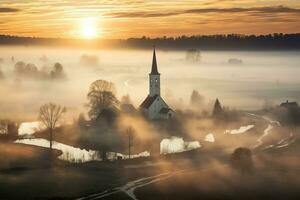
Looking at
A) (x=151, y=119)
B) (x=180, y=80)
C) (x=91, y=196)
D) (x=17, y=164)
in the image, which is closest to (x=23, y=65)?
(x=180, y=80)

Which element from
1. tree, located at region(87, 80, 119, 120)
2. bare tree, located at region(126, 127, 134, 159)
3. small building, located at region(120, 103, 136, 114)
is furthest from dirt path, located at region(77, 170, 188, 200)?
small building, located at region(120, 103, 136, 114)

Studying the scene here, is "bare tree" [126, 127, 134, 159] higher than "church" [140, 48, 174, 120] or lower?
lower

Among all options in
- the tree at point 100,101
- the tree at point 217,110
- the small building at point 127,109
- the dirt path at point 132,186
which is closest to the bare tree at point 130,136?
the tree at point 100,101

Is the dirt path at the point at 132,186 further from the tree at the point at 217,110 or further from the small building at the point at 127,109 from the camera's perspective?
the tree at the point at 217,110

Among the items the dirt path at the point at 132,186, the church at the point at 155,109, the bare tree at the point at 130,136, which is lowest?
the dirt path at the point at 132,186

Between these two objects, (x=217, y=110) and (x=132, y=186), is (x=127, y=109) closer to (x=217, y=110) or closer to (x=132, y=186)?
(x=217, y=110)

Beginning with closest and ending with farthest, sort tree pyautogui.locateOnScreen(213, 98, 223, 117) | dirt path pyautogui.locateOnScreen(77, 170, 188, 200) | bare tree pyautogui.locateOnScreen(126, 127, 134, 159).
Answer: dirt path pyautogui.locateOnScreen(77, 170, 188, 200), bare tree pyautogui.locateOnScreen(126, 127, 134, 159), tree pyautogui.locateOnScreen(213, 98, 223, 117)

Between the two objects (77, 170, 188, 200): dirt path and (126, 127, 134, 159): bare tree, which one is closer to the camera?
(77, 170, 188, 200): dirt path

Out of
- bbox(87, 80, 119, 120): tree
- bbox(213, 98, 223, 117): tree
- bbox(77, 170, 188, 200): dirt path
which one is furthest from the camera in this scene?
bbox(213, 98, 223, 117): tree

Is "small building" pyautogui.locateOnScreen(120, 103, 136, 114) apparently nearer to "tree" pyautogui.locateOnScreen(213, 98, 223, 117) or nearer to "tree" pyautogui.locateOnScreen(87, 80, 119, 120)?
"tree" pyautogui.locateOnScreen(87, 80, 119, 120)

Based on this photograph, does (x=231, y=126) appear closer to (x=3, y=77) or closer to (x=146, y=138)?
(x=146, y=138)

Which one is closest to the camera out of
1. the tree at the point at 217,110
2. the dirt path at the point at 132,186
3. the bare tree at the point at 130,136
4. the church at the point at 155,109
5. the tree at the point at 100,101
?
the dirt path at the point at 132,186
